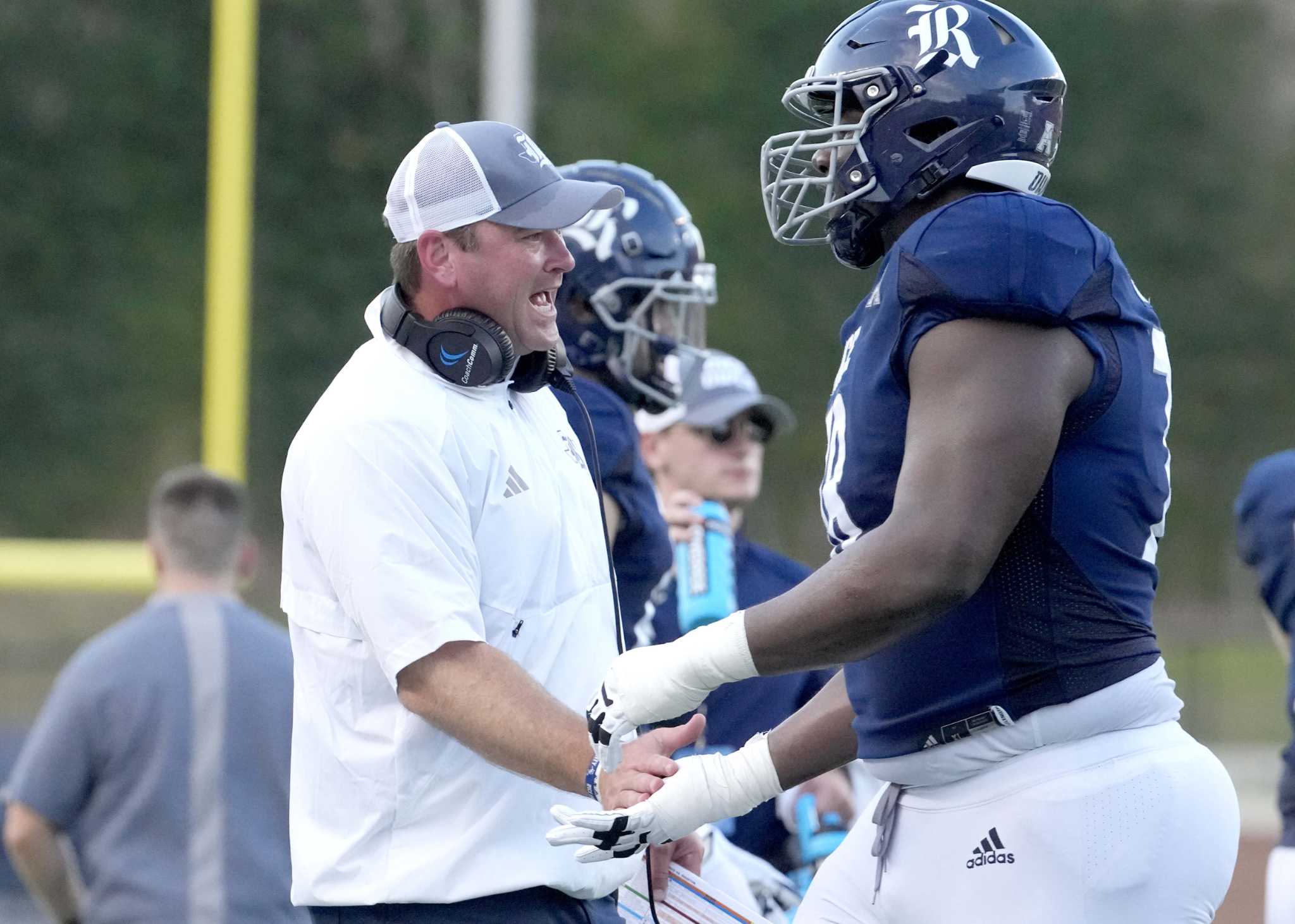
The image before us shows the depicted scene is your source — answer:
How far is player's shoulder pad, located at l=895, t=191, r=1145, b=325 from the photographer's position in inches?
95.0

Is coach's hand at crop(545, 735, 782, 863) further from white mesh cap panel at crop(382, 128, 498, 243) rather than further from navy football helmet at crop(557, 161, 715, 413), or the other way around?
navy football helmet at crop(557, 161, 715, 413)

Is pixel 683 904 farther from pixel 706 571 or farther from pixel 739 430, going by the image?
pixel 739 430

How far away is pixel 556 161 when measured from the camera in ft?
70.1

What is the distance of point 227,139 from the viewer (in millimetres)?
10820

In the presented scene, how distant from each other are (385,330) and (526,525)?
0.42 m

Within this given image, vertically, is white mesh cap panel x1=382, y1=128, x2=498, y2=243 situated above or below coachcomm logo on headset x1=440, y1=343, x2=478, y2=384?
above

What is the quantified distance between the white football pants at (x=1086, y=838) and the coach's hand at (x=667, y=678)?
43cm

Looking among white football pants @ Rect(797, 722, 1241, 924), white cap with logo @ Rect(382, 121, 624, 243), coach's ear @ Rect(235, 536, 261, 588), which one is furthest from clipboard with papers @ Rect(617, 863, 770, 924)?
coach's ear @ Rect(235, 536, 261, 588)

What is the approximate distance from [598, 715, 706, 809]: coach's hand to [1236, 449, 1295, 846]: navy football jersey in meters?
2.42

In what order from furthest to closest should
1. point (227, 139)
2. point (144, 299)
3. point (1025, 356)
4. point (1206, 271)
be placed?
point (1206, 271) → point (144, 299) → point (227, 139) → point (1025, 356)

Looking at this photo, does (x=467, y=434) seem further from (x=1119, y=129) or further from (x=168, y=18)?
(x=1119, y=129)

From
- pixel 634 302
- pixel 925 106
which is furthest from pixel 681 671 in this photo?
pixel 634 302

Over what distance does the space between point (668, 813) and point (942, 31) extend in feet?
4.12

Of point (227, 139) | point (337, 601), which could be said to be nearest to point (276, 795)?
point (337, 601)
